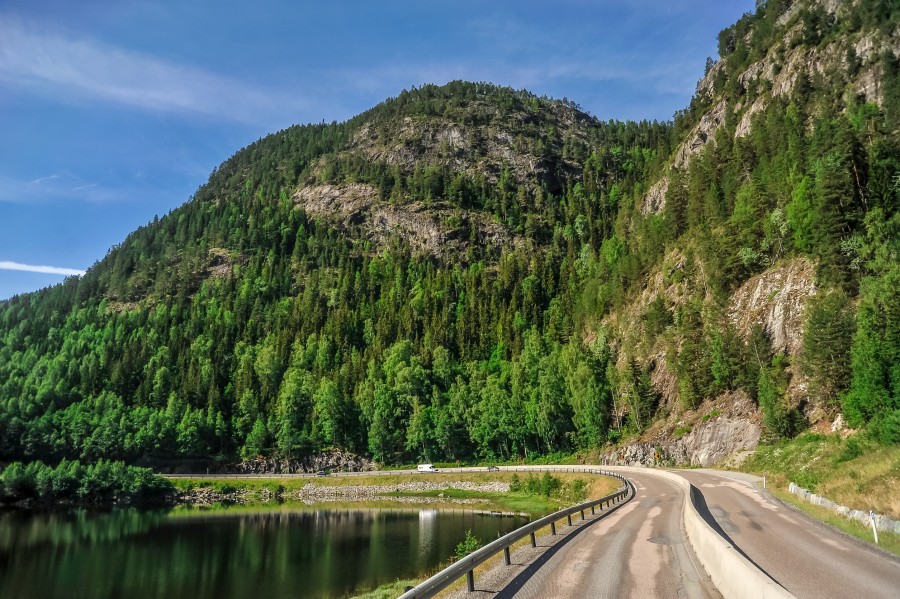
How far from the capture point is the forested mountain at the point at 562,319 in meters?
60.1

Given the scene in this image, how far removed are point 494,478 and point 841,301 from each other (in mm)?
48497

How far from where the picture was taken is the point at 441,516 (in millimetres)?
60562

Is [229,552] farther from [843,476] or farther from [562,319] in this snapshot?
[562,319]

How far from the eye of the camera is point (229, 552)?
145 ft

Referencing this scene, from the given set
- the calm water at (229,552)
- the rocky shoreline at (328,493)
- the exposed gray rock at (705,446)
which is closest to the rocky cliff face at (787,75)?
the exposed gray rock at (705,446)

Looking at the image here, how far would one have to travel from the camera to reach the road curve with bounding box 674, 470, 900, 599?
37.2ft

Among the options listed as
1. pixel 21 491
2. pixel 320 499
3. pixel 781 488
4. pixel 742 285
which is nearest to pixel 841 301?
pixel 742 285

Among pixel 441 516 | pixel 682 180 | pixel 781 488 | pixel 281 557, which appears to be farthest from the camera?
pixel 682 180

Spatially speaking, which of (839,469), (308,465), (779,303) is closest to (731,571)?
(839,469)

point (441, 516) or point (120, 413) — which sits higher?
point (120, 413)

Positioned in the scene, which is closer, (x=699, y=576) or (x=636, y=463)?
(x=699, y=576)

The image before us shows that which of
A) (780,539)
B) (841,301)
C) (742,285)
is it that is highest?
(742,285)

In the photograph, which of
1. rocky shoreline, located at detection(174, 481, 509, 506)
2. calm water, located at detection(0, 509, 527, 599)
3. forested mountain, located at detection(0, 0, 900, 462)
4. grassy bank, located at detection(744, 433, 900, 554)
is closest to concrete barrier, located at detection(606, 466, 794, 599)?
grassy bank, located at detection(744, 433, 900, 554)

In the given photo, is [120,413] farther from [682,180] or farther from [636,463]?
[682,180]
